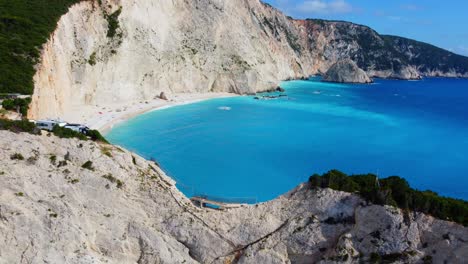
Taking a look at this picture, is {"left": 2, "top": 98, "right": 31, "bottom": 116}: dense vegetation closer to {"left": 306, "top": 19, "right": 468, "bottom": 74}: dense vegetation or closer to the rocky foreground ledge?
the rocky foreground ledge

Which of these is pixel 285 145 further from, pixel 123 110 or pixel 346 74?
pixel 346 74

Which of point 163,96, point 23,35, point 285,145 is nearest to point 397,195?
point 285,145

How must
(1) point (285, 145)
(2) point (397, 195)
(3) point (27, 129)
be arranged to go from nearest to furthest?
(2) point (397, 195)
(3) point (27, 129)
(1) point (285, 145)

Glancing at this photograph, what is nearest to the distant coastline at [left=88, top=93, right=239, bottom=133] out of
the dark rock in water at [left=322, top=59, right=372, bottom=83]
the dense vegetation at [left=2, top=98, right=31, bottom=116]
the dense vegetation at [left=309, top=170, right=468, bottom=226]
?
the dense vegetation at [left=2, top=98, right=31, bottom=116]

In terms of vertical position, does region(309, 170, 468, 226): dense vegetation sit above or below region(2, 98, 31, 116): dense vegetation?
below

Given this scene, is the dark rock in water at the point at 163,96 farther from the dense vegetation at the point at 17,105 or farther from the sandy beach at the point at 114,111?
the dense vegetation at the point at 17,105
